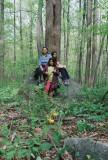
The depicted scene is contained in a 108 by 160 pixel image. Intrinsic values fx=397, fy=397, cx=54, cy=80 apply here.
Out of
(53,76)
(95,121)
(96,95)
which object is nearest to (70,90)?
(53,76)

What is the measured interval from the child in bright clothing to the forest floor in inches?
57.7

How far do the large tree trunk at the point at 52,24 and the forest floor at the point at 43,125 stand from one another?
425cm

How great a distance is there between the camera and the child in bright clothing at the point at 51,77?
11.4 meters

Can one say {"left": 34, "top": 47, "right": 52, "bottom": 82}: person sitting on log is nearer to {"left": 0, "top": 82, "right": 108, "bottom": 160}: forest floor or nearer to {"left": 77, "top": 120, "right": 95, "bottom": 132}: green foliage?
{"left": 0, "top": 82, "right": 108, "bottom": 160}: forest floor

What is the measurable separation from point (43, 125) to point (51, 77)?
6091 millimetres

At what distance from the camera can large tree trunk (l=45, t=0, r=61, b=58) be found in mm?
14023

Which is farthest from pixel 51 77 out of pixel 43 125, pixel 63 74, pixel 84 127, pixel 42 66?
pixel 43 125

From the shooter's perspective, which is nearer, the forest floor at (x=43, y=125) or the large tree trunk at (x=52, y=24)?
the forest floor at (x=43, y=125)

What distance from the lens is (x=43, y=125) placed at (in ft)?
18.7

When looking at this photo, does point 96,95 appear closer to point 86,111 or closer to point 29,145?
point 86,111

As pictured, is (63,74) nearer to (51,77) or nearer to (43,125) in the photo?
(51,77)

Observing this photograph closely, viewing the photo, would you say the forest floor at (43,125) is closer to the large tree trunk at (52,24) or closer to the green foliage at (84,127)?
the green foliage at (84,127)

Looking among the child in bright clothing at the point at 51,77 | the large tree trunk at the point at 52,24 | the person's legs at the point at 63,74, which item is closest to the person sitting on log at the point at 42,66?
the child in bright clothing at the point at 51,77

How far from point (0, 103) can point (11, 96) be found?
1.58ft
